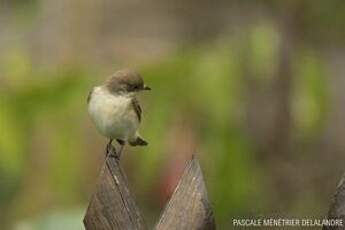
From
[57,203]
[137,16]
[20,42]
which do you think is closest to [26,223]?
[57,203]

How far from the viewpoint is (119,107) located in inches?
136

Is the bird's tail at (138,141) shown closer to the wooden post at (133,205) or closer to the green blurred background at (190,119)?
the green blurred background at (190,119)

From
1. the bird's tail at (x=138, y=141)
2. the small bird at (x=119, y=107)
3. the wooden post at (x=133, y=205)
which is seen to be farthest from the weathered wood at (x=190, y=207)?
the bird's tail at (x=138, y=141)

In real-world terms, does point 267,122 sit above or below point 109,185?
below

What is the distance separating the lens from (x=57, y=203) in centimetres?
408

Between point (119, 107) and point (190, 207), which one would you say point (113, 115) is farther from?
point (190, 207)

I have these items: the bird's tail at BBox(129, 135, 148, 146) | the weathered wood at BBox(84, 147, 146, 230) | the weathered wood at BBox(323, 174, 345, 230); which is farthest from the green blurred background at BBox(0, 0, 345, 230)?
the weathered wood at BBox(323, 174, 345, 230)

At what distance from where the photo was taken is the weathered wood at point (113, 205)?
2559 millimetres

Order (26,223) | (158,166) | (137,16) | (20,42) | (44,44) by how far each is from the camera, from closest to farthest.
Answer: (26,223) → (158,166) → (44,44) → (20,42) → (137,16)

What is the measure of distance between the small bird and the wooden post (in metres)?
0.72

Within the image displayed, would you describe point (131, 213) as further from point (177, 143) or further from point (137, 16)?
point (137, 16)

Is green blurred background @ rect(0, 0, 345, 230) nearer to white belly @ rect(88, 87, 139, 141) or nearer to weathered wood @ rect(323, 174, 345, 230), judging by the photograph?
white belly @ rect(88, 87, 139, 141)

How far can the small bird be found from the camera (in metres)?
3.33

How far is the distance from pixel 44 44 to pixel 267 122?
0.94 meters
